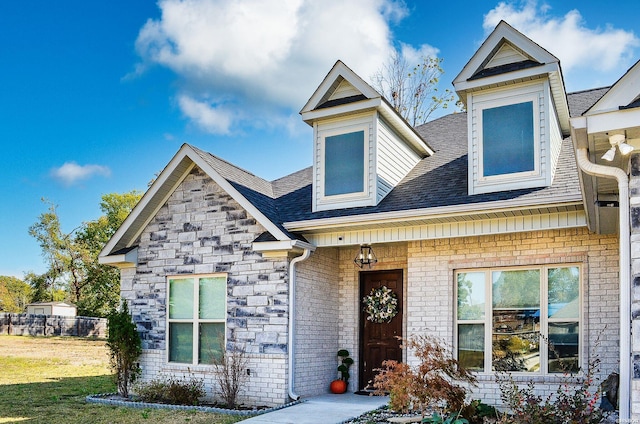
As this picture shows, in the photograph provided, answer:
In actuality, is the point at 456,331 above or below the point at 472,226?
below

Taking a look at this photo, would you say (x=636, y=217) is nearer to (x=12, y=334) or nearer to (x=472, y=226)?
(x=472, y=226)

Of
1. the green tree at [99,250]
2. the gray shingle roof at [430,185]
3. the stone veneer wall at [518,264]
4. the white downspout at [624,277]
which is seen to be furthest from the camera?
the green tree at [99,250]

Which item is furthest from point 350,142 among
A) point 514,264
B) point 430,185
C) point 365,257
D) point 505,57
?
point 514,264

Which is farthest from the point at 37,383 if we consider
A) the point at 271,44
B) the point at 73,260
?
the point at 73,260

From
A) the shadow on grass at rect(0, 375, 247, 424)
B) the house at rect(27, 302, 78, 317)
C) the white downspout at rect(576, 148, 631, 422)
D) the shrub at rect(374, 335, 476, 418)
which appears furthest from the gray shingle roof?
the house at rect(27, 302, 78, 317)

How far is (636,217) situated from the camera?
17.3 ft

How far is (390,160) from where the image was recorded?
10.9m

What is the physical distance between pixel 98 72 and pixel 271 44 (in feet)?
25.3

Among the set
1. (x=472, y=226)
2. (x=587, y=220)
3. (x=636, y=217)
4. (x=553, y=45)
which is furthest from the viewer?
(x=553, y=45)

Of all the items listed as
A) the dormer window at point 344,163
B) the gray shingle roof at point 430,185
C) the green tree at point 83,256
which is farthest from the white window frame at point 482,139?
the green tree at point 83,256

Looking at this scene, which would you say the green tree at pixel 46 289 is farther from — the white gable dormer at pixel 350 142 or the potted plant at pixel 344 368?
the white gable dormer at pixel 350 142

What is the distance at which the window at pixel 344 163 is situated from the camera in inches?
417

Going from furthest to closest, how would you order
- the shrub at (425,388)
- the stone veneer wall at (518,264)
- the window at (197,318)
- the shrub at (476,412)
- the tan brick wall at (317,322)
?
1. the window at (197,318)
2. the tan brick wall at (317,322)
3. the stone veneer wall at (518,264)
4. the shrub at (476,412)
5. the shrub at (425,388)

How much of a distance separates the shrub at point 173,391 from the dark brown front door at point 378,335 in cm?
309
